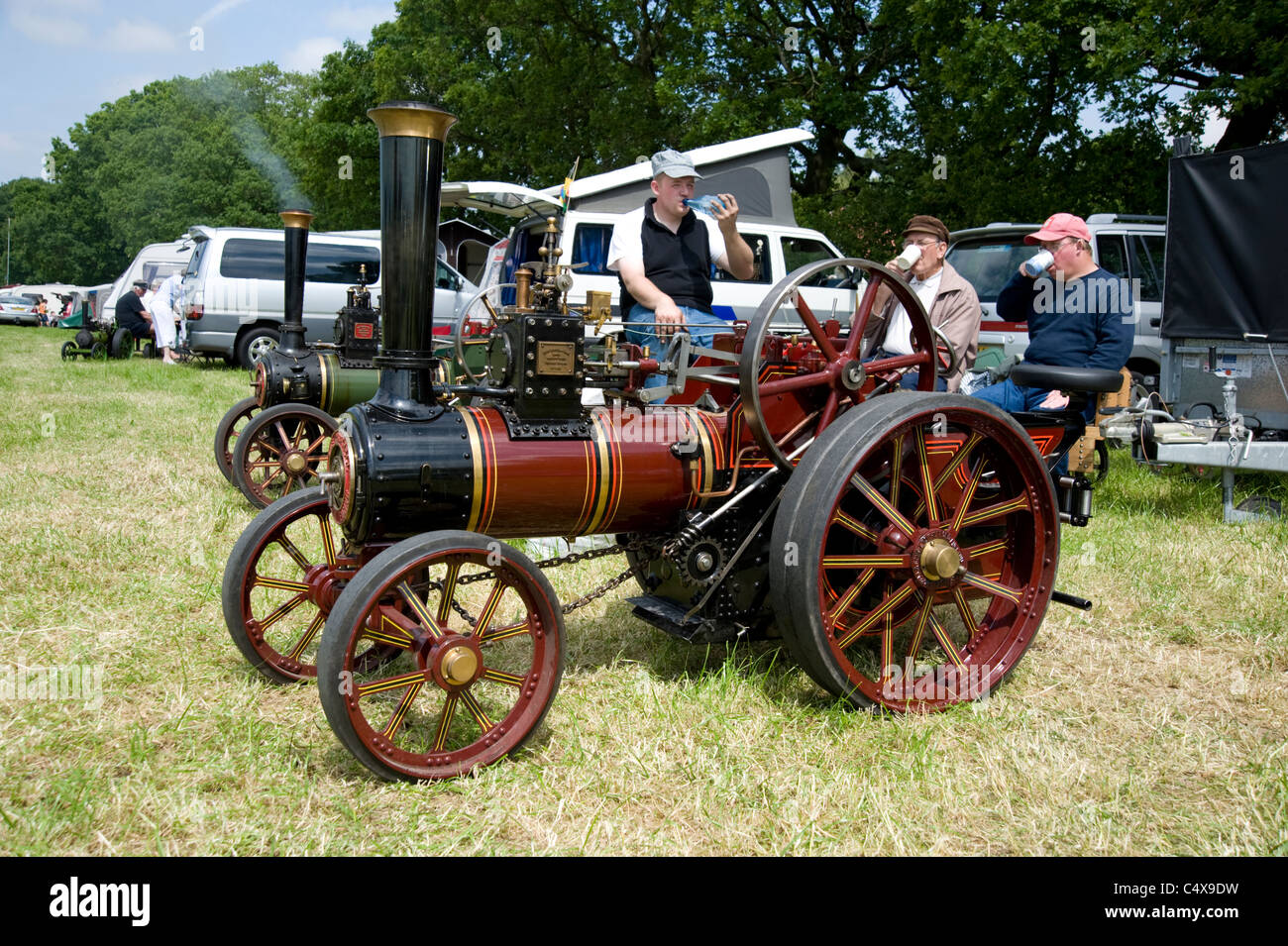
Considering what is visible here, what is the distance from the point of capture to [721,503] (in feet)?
11.6

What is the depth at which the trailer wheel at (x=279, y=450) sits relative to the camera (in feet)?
21.1

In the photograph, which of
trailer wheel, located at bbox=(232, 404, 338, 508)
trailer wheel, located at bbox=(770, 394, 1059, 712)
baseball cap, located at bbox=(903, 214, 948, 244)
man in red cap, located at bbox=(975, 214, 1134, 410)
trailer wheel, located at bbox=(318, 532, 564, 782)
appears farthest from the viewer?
trailer wheel, located at bbox=(232, 404, 338, 508)

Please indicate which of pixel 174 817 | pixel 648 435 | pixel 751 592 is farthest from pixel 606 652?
pixel 174 817

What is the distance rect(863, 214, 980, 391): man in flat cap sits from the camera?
4801 millimetres

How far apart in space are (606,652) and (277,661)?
1268 mm

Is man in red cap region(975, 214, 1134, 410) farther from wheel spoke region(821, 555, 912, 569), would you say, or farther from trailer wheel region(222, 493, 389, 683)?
trailer wheel region(222, 493, 389, 683)

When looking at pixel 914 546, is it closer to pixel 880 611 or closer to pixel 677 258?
pixel 880 611

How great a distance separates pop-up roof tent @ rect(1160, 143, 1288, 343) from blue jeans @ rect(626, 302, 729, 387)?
14.5ft

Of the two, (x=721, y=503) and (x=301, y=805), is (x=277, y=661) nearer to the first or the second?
(x=301, y=805)

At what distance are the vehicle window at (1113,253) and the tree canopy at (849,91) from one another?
6.43ft

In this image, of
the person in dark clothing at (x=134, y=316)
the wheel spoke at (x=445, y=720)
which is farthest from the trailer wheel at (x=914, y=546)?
the person in dark clothing at (x=134, y=316)

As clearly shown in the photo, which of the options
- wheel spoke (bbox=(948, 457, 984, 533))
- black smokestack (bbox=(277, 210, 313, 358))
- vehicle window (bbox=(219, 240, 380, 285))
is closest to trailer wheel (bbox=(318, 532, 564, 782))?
wheel spoke (bbox=(948, 457, 984, 533))

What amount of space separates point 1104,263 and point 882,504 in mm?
7726

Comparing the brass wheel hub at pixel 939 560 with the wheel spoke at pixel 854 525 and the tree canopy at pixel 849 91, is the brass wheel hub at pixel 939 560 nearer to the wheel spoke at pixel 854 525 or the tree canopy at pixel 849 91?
the wheel spoke at pixel 854 525
